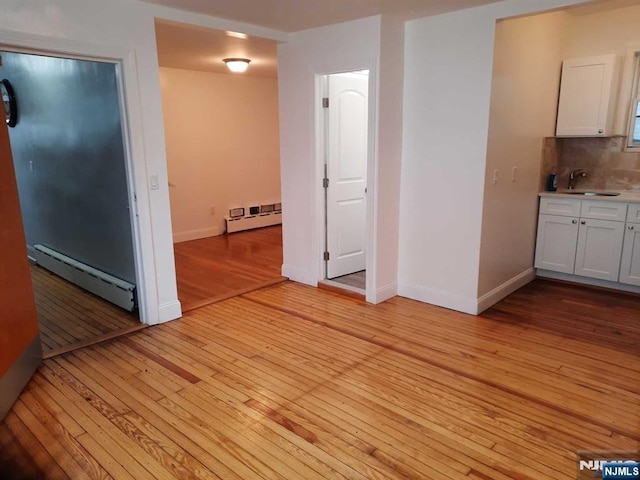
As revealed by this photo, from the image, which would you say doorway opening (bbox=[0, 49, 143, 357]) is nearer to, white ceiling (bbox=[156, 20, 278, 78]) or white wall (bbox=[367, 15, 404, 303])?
white ceiling (bbox=[156, 20, 278, 78])

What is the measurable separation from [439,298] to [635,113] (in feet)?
8.84

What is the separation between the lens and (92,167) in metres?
3.99

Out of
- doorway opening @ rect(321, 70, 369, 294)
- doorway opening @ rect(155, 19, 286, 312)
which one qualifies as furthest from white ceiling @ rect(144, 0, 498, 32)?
doorway opening @ rect(155, 19, 286, 312)

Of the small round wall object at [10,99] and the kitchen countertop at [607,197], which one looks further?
the small round wall object at [10,99]

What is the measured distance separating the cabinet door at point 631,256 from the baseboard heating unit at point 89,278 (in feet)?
14.4

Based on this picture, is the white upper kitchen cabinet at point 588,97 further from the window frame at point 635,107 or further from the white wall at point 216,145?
the white wall at point 216,145

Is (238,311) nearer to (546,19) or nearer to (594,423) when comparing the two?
(594,423)

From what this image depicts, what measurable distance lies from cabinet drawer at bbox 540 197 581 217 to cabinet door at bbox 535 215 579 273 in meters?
0.04

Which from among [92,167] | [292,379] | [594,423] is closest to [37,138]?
[92,167]

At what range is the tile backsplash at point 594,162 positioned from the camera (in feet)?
14.8

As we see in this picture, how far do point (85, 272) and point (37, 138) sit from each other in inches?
65.6

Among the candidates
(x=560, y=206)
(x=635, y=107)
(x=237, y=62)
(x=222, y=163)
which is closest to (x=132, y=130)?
(x=237, y=62)

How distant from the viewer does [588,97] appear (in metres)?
4.30

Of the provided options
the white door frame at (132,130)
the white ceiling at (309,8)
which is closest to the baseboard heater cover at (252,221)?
the white door frame at (132,130)
